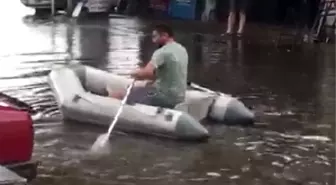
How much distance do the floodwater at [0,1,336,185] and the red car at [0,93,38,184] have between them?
45.3 inches

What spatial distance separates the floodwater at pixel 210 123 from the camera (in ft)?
28.2

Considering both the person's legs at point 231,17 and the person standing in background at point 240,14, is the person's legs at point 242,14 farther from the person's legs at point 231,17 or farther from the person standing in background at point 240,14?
the person's legs at point 231,17

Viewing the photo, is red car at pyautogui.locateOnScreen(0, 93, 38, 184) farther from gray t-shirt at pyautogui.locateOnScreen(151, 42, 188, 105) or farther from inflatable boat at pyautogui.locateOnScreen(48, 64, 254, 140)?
gray t-shirt at pyautogui.locateOnScreen(151, 42, 188, 105)

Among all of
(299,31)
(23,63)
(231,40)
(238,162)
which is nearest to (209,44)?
(231,40)

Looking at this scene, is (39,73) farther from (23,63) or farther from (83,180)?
(83,180)

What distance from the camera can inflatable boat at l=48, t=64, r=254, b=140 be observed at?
10.0m

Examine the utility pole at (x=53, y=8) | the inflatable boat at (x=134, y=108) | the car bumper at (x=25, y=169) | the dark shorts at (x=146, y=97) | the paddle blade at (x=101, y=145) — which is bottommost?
the utility pole at (x=53, y=8)

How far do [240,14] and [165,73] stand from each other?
13.2 metres

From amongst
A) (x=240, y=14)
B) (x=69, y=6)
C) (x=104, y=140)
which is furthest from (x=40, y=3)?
(x=104, y=140)

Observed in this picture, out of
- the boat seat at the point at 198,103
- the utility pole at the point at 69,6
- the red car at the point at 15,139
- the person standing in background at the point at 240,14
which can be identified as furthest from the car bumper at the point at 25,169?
the utility pole at the point at 69,6

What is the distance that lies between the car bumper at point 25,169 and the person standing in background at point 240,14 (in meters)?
16.2

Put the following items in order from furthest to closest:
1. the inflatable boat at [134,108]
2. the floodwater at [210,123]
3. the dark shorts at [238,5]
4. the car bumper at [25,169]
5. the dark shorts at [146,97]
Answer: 1. the dark shorts at [238,5]
2. the dark shorts at [146,97]
3. the inflatable boat at [134,108]
4. the floodwater at [210,123]
5. the car bumper at [25,169]

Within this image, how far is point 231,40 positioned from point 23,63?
7366 mm

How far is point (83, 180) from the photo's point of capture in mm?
8188
